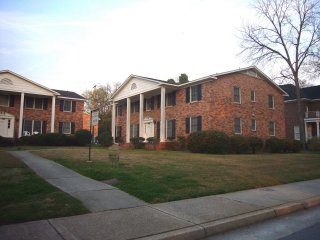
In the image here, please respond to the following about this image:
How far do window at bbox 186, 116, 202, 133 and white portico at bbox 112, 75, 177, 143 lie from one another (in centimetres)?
236

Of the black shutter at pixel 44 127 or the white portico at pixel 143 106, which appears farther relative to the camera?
the black shutter at pixel 44 127

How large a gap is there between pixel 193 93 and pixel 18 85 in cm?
1969

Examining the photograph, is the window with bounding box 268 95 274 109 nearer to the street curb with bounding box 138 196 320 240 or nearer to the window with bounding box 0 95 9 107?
the street curb with bounding box 138 196 320 240

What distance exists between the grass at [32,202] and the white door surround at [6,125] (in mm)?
27420

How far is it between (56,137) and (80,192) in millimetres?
25306

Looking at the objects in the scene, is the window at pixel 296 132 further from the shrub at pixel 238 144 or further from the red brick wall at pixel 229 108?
the shrub at pixel 238 144

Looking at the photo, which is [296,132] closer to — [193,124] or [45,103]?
[193,124]

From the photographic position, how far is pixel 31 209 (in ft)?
19.1

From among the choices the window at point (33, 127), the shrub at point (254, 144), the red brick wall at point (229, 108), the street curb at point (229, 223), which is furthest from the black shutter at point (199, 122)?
the window at point (33, 127)

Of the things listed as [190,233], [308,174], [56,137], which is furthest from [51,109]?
[190,233]

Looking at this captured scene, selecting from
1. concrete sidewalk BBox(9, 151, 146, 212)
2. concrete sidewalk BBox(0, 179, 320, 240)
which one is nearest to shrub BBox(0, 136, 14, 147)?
concrete sidewalk BBox(9, 151, 146, 212)

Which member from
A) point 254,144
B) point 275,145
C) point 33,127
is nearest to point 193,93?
point 254,144

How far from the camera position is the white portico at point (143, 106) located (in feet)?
93.1

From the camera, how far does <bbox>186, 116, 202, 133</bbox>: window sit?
25.9 metres
